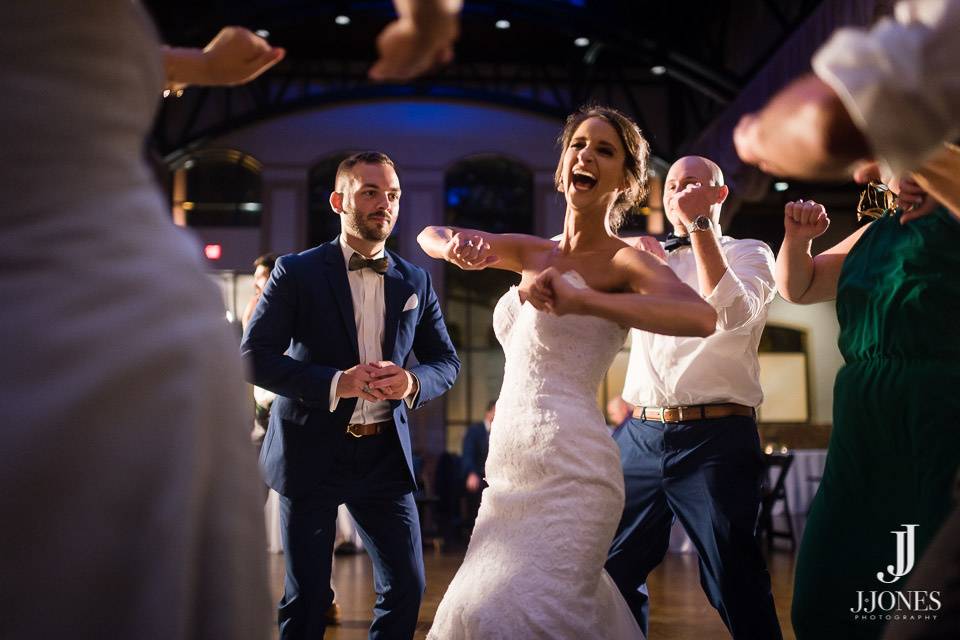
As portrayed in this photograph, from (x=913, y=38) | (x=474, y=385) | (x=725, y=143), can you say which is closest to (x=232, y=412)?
(x=913, y=38)

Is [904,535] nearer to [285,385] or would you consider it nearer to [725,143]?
[285,385]

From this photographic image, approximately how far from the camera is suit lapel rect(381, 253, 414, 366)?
3.41m

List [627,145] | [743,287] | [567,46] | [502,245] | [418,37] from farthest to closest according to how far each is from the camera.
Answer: [567,46], [743,287], [502,245], [627,145], [418,37]

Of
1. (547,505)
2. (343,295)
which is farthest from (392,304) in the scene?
(547,505)

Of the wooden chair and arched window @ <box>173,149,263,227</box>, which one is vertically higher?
arched window @ <box>173,149,263,227</box>

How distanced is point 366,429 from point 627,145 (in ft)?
4.33

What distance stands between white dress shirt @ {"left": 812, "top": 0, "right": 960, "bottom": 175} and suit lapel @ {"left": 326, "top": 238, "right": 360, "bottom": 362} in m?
2.35

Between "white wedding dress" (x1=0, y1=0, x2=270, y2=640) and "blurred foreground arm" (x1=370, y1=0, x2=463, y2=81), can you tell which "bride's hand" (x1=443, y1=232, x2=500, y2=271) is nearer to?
"blurred foreground arm" (x1=370, y1=0, x2=463, y2=81)

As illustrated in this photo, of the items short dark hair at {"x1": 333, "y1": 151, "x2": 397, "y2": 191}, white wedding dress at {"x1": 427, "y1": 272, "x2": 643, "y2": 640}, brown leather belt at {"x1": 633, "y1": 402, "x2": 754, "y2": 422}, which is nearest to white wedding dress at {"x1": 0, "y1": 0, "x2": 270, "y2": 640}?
white wedding dress at {"x1": 427, "y1": 272, "x2": 643, "y2": 640}

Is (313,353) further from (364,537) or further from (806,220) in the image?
(806,220)

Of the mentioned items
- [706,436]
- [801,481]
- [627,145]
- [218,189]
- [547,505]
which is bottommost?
[801,481]

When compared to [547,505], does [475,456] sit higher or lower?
lower

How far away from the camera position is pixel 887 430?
2178 millimetres

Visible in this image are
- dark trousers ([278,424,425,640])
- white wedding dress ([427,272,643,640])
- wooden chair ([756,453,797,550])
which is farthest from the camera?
wooden chair ([756,453,797,550])
